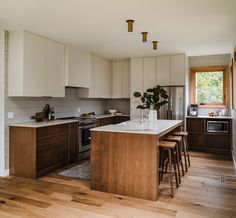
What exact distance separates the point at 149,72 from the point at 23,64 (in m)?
3.25

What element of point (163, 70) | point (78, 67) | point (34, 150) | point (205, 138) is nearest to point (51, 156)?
point (34, 150)

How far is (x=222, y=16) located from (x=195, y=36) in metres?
0.95

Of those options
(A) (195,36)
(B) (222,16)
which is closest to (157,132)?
(B) (222,16)

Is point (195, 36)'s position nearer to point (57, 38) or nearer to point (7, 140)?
point (57, 38)

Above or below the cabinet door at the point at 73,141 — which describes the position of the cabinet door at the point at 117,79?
above

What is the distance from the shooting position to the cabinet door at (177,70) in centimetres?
556

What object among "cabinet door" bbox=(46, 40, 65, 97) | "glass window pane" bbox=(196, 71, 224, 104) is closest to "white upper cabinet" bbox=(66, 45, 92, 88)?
"cabinet door" bbox=(46, 40, 65, 97)

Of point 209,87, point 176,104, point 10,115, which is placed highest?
point 209,87

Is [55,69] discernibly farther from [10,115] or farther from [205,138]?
[205,138]

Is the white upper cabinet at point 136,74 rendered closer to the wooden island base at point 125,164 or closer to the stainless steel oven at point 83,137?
the stainless steel oven at point 83,137

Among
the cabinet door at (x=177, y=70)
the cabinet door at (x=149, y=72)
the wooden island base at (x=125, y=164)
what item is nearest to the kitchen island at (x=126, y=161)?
the wooden island base at (x=125, y=164)

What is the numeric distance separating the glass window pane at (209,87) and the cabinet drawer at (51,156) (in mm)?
3916

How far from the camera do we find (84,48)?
508cm

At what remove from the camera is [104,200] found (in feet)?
9.45
